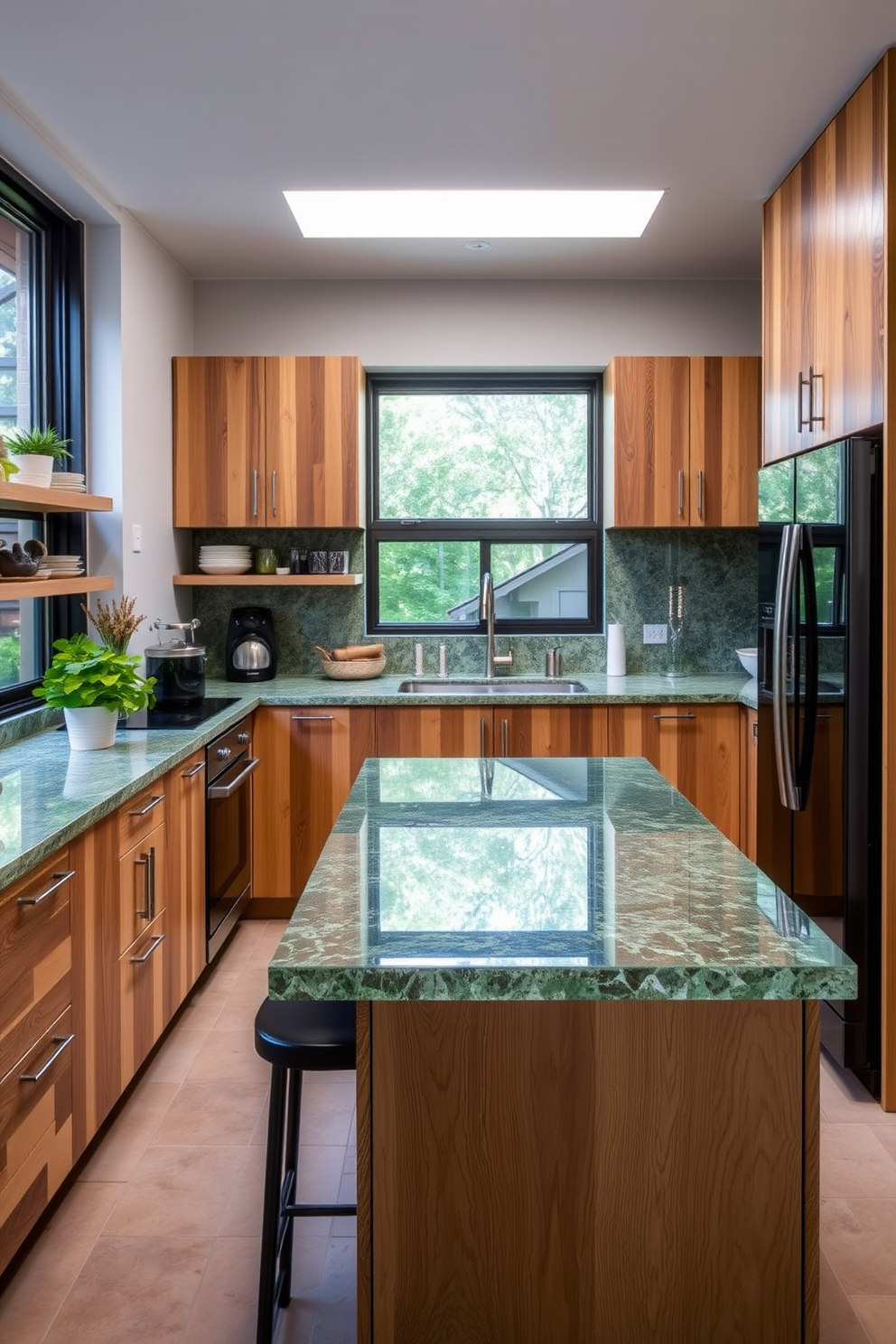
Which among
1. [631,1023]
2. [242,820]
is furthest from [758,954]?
[242,820]

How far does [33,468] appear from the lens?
2.97 metres

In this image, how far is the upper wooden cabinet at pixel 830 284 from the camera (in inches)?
105

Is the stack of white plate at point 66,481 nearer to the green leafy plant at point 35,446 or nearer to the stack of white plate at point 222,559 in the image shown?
the green leafy plant at point 35,446

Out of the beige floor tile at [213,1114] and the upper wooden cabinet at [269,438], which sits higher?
the upper wooden cabinet at [269,438]

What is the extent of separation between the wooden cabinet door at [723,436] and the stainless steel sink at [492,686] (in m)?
0.87

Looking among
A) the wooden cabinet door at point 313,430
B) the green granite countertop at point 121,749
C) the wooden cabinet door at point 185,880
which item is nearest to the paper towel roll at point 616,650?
the green granite countertop at point 121,749

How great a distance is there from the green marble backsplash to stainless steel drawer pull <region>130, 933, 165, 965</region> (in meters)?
1.99

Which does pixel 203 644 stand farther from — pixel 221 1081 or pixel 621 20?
pixel 621 20

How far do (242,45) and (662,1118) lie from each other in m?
2.56

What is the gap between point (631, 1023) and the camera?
1421mm

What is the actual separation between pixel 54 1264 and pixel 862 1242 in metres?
1.59

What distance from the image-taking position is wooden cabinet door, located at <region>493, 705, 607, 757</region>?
13.5 feet

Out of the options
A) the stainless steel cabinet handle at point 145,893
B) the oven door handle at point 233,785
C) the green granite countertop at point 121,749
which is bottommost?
the stainless steel cabinet handle at point 145,893

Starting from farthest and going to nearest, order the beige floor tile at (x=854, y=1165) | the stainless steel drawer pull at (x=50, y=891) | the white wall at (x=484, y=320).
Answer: the white wall at (x=484, y=320) → the beige floor tile at (x=854, y=1165) → the stainless steel drawer pull at (x=50, y=891)
